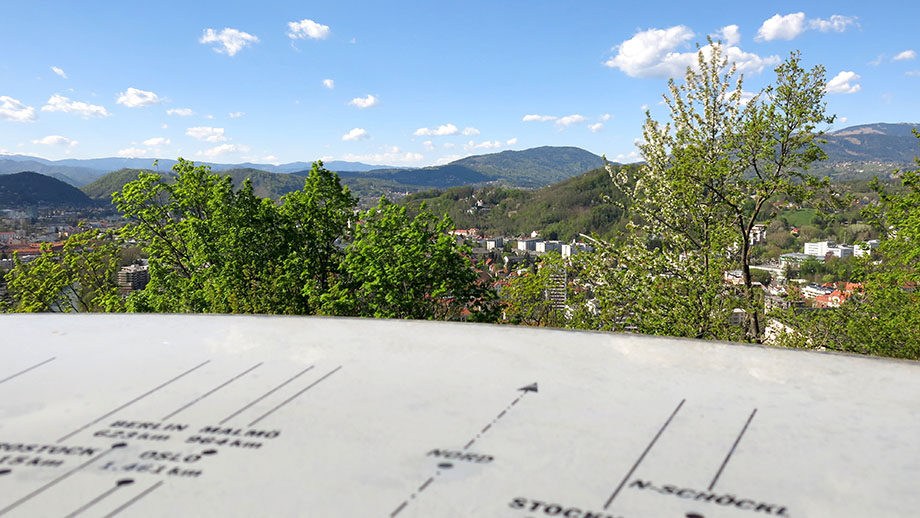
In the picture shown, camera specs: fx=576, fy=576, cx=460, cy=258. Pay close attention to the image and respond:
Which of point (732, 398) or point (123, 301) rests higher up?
point (732, 398)

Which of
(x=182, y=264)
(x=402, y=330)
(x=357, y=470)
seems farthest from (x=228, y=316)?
(x=182, y=264)

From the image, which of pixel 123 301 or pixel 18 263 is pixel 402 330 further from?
pixel 18 263

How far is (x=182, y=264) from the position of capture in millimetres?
16391

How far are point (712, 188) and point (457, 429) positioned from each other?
1079cm

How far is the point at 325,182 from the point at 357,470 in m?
13.2

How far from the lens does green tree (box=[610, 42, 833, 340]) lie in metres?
11.7

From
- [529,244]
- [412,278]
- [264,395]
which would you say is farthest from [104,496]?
[529,244]

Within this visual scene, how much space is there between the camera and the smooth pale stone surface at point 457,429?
86.7 inches

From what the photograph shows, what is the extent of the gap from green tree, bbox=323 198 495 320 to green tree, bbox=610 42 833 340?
385 centimetres

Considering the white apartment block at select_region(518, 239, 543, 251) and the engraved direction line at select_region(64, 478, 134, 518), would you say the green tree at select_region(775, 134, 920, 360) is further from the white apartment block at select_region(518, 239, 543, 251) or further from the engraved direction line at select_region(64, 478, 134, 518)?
the white apartment block at select_region(518, 239, 543, 251)

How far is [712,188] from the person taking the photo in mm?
11961

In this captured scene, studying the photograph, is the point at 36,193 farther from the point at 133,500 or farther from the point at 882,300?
the point at 133,500

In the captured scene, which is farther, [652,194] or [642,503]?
[652,194]

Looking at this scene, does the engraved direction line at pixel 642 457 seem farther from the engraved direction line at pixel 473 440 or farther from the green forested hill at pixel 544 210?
the green forested hill at pixel 544 210
